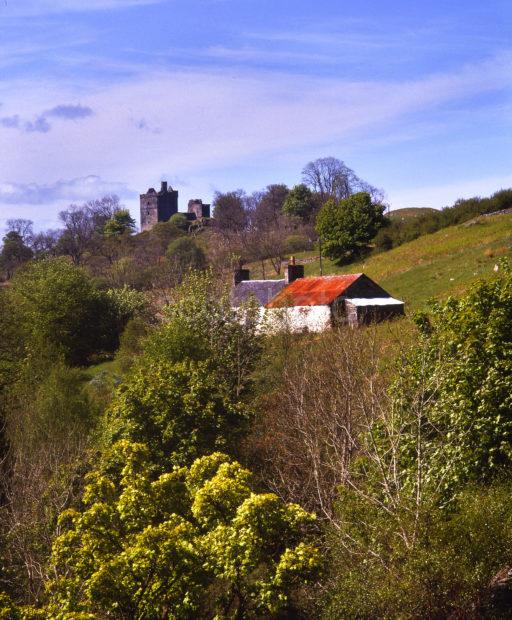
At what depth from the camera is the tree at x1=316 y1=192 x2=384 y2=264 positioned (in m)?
70.7

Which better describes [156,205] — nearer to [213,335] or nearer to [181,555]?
[213,335]

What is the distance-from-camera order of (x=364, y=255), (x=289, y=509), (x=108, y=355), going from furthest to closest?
(x=364, y=255)
(x=108, y=355)
(x=289, y=509)

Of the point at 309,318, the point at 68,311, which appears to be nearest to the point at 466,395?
the point at 309,318

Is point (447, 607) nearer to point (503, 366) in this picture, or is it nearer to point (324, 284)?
point (503, 366)

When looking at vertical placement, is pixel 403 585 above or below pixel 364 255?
below

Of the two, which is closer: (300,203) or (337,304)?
(337,304)

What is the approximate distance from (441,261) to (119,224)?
87.9 meters

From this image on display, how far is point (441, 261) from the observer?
2045 inches

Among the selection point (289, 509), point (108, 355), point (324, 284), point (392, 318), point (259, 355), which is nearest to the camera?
point (289, 509)

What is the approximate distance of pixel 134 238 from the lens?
11188cm

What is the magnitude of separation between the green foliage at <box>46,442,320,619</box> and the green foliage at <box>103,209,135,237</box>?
11349 centimetres

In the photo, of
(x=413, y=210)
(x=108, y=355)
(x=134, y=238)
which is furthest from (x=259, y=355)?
(x=413, y=210)

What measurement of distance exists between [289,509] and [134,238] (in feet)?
332

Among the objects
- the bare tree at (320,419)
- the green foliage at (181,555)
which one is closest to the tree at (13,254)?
the bare tree at (320,419)
